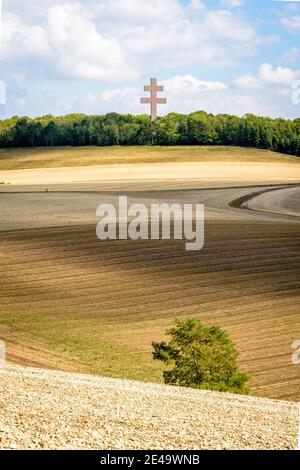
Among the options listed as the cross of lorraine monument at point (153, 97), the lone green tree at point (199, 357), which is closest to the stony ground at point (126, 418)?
the lone green tree at point (199, 357)

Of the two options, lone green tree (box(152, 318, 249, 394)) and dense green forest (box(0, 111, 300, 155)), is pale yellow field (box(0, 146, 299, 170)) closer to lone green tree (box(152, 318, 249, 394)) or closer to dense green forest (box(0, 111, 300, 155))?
dense green forest (box(0, 111, 300, 155))

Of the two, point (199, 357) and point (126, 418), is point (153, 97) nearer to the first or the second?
point (199, 357)

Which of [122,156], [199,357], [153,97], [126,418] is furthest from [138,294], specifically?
[122,156]

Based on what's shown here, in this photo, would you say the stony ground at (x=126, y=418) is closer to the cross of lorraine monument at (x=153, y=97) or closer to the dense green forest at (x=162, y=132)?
the cross of lorraine monument at (x=153, y=97)

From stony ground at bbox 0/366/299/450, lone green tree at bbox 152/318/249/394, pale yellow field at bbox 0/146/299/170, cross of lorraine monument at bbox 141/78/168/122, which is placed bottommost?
lone green tree at bbox 152/318/249/394

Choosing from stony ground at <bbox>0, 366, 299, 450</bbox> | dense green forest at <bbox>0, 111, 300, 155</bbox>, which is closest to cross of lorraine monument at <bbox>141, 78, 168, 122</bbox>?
dense green forest at <bbox>0, 111, 300, 155</bbox>
